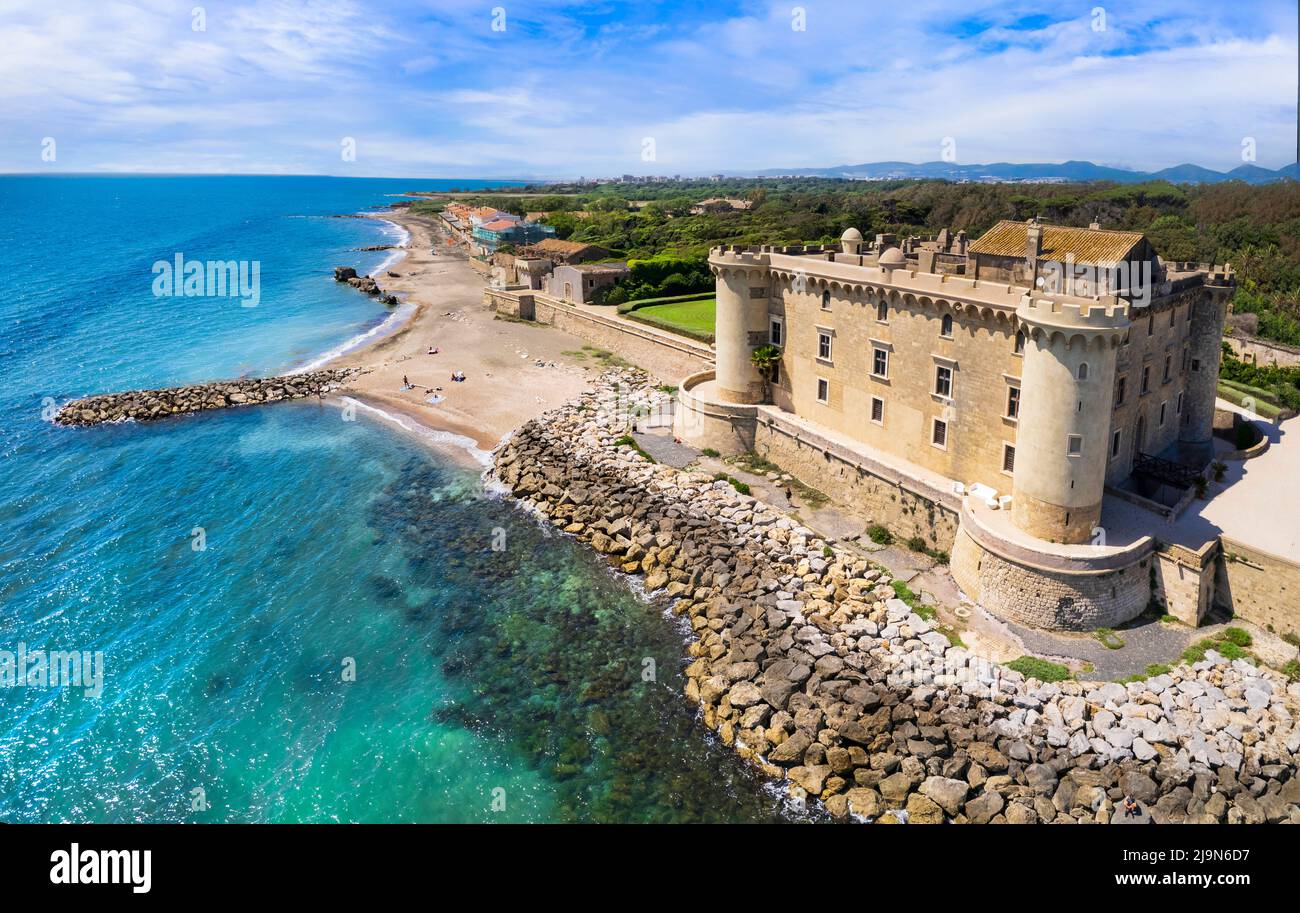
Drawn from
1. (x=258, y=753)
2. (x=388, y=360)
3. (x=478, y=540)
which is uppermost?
(x=388, y=360)

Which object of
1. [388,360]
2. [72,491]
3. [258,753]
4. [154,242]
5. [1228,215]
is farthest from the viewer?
[154,242]

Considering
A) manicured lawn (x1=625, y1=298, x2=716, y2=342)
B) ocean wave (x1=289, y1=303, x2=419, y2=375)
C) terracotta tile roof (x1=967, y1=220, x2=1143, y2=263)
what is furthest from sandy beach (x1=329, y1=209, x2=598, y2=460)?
terracotta tile roof (x1=967, y1=220, x2=1143, y2=263)

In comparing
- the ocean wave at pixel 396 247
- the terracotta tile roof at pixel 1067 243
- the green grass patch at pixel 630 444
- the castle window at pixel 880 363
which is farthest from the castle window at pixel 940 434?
the ocean wave at pixel 396 247

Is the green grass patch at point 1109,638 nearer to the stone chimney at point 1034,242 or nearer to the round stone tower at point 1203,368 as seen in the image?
the round stone tower at point 1203,368

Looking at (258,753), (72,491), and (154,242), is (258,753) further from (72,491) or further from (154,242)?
(154,242)

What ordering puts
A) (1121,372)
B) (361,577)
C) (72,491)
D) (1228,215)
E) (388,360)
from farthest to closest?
(1228,215) → (388,360) → (72,491) → (361,577) → (1121,372)

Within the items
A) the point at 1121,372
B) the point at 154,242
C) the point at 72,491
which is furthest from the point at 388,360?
the point at 154,242
